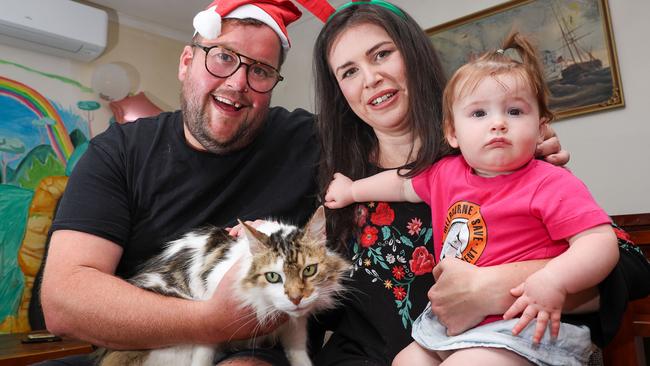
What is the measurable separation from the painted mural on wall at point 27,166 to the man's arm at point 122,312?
115 inches

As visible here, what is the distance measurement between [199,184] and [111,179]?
0.29 m

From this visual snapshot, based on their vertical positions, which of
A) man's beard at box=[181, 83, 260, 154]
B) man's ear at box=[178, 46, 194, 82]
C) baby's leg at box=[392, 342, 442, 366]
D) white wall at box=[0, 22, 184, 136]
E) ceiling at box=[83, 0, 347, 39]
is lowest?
baby's leg at box=[392, 342, 442, 366]

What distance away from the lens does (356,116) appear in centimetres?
175

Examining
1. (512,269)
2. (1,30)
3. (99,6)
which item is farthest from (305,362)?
(99,6)

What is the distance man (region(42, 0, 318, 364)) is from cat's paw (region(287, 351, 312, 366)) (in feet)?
0.57

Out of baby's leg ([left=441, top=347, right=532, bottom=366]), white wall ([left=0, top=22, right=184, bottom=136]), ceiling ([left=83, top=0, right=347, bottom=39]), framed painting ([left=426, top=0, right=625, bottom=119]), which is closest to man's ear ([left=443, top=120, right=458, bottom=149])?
baby's leg ([left=441, top=347, right=532, bottom=366])

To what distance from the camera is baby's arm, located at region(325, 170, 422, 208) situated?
144 centimetres

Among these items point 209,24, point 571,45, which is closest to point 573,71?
point 571,45

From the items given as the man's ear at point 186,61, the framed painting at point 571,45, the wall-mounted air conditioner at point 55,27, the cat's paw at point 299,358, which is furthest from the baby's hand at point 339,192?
the wall-mounted air conditioner at point 55,27

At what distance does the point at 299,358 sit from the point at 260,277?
1.06ft

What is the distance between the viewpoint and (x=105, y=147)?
1.66 meters

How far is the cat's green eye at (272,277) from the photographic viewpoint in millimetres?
1312

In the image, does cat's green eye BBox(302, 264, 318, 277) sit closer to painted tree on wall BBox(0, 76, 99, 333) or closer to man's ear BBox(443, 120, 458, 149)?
man's ear BBox(443, 120, 458, 149)

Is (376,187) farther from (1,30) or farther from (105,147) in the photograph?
(1,30)
